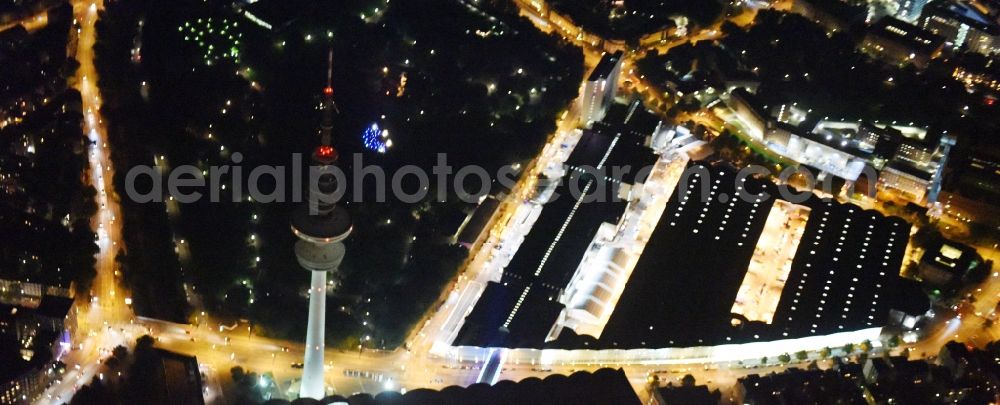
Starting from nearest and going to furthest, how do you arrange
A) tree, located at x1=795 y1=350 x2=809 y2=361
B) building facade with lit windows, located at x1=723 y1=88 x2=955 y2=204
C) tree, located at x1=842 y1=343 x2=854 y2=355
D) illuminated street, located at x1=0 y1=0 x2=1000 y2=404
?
illuminated street, located at x1=0 y1=0 x2=1000 y2=404 < tree, located at x1=795 y1=350 x2=809 y2=361 < tree, located at x1=842 y1=343 x2=854 y2=355 < building facade with lit windows, located at x1=723 y1=88 x2=955 y2=204

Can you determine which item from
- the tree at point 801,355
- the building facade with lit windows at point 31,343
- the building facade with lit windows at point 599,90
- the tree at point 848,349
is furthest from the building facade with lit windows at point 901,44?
the building facade with lit windows at point 31,343

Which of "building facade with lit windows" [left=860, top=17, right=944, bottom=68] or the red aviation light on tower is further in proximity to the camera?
"building facade with lit windows" [left=860, top=17, right=944, bottom=68]

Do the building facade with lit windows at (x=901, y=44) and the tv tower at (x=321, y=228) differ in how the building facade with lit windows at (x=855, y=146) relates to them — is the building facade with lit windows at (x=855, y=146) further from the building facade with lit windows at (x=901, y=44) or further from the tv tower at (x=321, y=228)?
the tv tower at (x=321, y=228)

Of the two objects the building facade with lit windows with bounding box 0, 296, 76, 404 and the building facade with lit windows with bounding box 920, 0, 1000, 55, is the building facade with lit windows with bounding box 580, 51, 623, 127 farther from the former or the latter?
the building facade with lit windows with bounding box 0, 296, 76, 404

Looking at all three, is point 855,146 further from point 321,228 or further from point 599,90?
point 321,228

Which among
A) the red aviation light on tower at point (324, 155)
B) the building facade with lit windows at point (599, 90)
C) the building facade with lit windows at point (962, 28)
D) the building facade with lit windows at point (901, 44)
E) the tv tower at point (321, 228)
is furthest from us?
the building facade with lit windows at point (962, 28)

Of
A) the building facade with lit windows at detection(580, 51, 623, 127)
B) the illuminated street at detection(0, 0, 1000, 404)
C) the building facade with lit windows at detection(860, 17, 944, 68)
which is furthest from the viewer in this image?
the building facade with lit windows at detection(860, 17, 944, 68)

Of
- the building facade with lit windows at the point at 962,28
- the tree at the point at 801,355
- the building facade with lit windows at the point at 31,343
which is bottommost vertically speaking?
the building facade with lit windows at the point at 31,343

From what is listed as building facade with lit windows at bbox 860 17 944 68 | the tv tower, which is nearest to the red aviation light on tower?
the tv tower

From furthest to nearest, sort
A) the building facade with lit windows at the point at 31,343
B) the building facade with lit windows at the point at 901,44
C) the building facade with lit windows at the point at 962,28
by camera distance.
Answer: the building facade with lit windows at the point at 962,28
the building facade with lit windows at the point at 901,44
the building facade with lit windows at the point at 31,343
